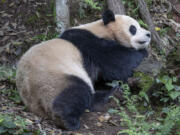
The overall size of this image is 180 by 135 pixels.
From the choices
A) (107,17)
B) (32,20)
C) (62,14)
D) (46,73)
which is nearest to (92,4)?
(62,14)

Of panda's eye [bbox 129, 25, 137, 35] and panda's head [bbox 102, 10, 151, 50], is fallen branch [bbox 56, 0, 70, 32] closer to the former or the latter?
panda's head [bbox 102, 10, 151, 50]

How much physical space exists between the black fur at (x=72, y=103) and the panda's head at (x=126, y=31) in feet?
6.36

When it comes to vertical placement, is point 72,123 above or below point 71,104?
below

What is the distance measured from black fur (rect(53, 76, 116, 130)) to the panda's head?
194 centimetres

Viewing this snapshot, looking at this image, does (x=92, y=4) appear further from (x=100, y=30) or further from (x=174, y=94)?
(x=174, y=94)

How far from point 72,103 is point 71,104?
27 millimetres

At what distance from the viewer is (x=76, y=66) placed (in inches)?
234

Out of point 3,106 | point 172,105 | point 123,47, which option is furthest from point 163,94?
point 3,106

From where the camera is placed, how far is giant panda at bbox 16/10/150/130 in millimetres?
5125

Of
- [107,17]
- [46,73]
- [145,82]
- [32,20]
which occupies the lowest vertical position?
[145,82]

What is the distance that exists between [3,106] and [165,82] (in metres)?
3.01

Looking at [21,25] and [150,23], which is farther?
[150,23]

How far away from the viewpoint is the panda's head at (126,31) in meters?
6.95

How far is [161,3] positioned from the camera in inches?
440
